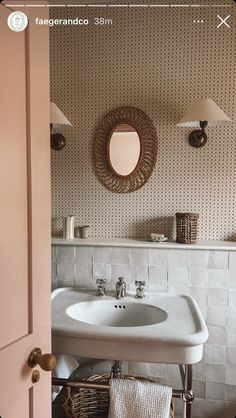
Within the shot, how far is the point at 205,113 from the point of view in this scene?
4.94 feet

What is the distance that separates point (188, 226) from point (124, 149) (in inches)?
20.5

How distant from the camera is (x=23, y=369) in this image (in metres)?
0.86

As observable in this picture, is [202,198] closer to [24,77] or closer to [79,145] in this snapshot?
[79,145]

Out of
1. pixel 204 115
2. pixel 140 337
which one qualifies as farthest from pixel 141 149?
pixel 140 337

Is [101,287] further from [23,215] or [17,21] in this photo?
[17,21]

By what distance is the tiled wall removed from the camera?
164 centimetres

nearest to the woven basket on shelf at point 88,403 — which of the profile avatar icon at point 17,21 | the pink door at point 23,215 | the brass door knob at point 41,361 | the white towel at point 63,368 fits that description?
the white towel at point 63,368

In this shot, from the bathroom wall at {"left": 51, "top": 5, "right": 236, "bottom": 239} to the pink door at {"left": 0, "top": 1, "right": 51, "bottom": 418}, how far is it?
2.79 feet

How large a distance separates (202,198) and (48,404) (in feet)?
3.76

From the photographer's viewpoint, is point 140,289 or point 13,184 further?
point 140,289

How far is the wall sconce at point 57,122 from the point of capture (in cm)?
160

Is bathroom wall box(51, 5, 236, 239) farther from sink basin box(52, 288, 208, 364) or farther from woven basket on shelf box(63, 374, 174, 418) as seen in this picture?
woven basket on shelf box(63, 374, 174, 418)

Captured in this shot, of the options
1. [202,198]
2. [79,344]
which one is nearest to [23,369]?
[79,344]

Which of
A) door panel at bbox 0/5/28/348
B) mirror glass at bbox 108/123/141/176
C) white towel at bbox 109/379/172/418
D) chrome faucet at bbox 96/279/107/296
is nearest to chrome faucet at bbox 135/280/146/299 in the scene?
chrome faucet at bbox 96/279/107/296
